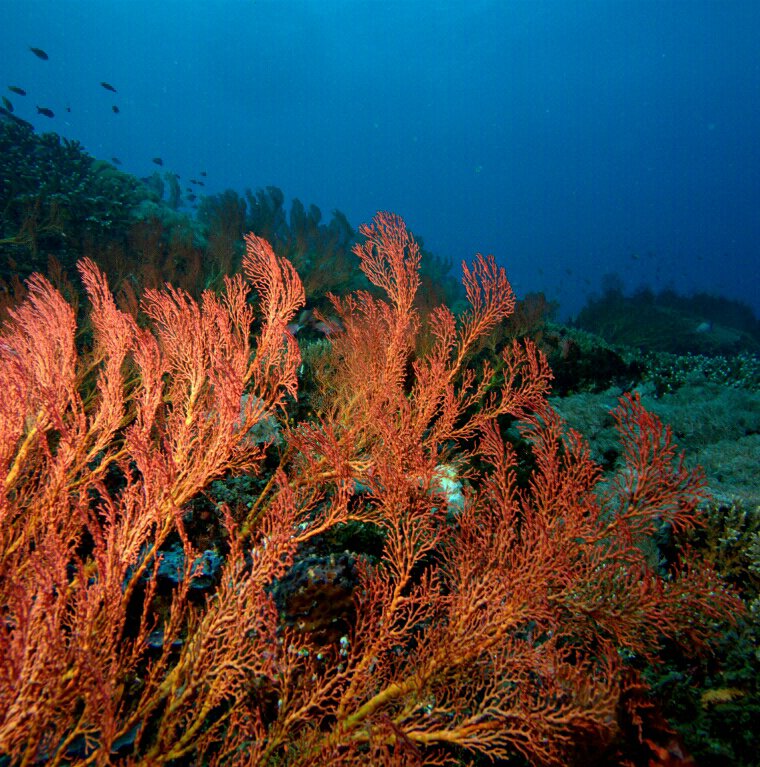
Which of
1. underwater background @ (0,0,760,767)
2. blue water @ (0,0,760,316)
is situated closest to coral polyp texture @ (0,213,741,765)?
underwater background @ (0,0,760,767)

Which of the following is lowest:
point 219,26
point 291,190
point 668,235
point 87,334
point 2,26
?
point 87,334

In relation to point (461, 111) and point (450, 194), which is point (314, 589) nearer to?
point (450, 194)

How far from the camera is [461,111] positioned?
144 metres

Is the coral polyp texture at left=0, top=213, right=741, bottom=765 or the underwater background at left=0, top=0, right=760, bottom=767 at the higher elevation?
the underwater background at left=0, top=0, right=760, bottom=767

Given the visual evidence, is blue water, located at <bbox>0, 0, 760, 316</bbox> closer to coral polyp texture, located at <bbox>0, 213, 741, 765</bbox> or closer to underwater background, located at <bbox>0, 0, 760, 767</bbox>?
underwater background, located at <bbox>0, 0, 760, 767</bbox>

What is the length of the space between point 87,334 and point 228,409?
6187mm

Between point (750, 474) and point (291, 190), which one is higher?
point (291, 190)

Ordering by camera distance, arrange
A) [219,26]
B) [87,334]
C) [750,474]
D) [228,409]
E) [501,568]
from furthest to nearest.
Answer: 1. [219,26]
2. [87,334]
3. [750,474]
4. [228,409]
5. [501,568]

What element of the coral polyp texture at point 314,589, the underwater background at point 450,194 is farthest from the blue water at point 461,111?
the coral polyp texture at point 314,589

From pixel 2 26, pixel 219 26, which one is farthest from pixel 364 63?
pixel 2 26

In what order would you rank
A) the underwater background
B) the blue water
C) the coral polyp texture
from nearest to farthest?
1. the coral polyp texture
2. the underwater background
3. the blue water

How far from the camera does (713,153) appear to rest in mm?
135000

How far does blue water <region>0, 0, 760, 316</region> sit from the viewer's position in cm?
10362

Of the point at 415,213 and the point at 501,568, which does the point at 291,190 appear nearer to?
the point at 415,213
